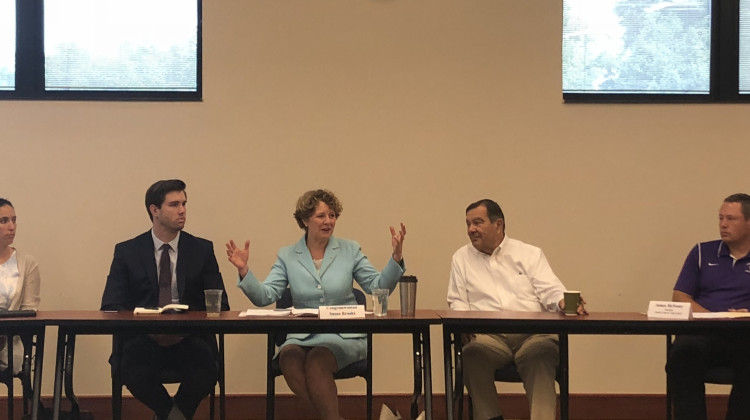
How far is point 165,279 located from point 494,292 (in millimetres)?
1574

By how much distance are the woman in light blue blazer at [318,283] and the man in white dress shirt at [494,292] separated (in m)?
0.42

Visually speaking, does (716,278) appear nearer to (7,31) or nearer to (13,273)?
(13,273)

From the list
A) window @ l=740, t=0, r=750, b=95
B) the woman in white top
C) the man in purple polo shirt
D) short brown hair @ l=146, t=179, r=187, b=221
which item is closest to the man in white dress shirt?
the man in purple polo shirt

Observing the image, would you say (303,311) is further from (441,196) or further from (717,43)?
(717,43)

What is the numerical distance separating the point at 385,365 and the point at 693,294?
1754 millimetres

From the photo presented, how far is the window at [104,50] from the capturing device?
15.6 feet

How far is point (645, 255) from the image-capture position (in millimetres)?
4809

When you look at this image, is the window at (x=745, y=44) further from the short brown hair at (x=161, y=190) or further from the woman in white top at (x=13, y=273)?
the woman in white top at (x=13, y=273)

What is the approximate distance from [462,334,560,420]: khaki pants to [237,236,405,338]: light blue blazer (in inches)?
19.7

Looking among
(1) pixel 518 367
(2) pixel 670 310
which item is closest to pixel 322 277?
(1) pixel 518 367

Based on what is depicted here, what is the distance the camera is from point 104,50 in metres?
4.80

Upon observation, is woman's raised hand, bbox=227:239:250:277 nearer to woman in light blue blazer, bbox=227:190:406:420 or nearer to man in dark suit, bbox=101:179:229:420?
woman in light blue blazer, bbox=227:190:406:420

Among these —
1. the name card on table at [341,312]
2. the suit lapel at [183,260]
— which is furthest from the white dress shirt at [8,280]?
the name card on table at [341,312]

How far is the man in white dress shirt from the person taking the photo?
364 cm
